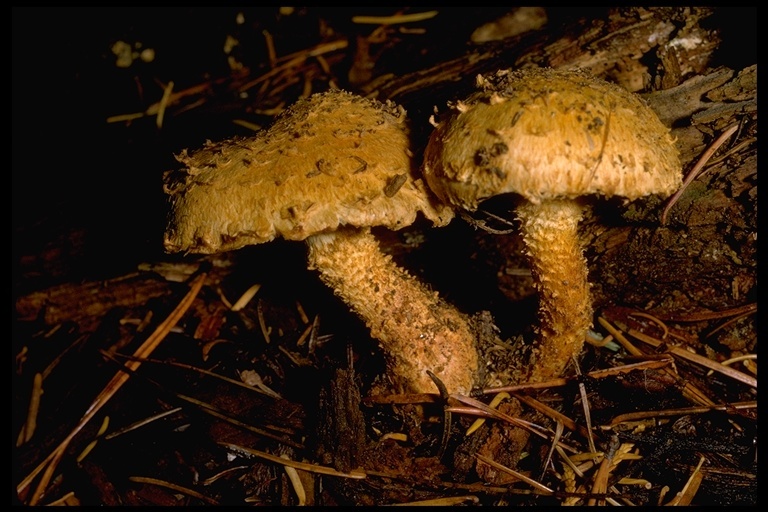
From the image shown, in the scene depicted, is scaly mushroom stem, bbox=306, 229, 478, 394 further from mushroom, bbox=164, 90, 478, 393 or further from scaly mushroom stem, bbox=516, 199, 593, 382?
scaly mushroom stem, bbox=516, 199, 593, 382

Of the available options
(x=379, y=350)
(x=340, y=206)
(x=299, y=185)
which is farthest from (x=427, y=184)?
(x=379, y=350)

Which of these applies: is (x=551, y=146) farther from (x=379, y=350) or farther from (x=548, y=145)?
(x=379, y=350)

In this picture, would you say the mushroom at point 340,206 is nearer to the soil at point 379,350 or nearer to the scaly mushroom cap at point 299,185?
the scaly mushroom cap at point 299,185

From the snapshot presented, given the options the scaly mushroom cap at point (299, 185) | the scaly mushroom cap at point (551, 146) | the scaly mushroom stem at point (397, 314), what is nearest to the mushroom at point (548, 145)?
the scaly mushroom cap at point (551, 146)

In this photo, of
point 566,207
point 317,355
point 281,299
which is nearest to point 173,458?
point 317,355

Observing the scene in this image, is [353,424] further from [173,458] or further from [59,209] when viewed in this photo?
[59,209]

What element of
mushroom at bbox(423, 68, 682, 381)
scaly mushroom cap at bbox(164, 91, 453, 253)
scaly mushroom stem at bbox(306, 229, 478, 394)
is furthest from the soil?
mushroom at bbox(423, 68, 682, 381)

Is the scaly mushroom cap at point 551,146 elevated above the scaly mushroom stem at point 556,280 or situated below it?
above
